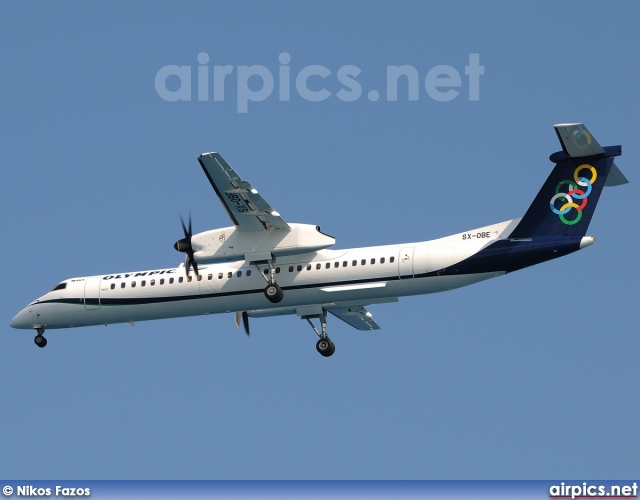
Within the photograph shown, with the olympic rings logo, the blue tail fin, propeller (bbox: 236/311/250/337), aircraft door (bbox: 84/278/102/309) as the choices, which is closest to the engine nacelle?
propeller (bbox: 236/311/250/337)

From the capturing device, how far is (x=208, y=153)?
4416 cm

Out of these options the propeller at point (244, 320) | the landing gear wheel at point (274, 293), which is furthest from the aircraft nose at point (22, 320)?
the landing gear wheel at point (274, 293)

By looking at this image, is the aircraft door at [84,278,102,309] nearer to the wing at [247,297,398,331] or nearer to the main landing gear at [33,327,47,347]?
the main landing gear at [33,327,47,347]

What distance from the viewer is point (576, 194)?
44.7m

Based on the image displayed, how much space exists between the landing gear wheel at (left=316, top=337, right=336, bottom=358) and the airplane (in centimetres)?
3

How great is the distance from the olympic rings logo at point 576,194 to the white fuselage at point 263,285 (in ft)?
5.48

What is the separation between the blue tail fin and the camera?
145 feet

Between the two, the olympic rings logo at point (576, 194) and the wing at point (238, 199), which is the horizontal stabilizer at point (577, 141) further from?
the wing at point (238, 199)

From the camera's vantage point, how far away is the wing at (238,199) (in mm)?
44531

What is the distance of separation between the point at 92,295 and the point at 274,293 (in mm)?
7254

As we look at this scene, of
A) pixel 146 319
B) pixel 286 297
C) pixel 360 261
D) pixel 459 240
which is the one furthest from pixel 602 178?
pixel 146 319

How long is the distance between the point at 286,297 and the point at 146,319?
549 cm

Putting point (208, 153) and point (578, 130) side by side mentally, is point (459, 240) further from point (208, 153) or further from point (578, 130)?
point (208, 153)

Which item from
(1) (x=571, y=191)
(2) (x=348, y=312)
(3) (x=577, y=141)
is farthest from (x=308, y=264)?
(3) (x=577, y=141)
